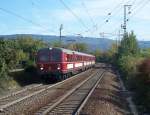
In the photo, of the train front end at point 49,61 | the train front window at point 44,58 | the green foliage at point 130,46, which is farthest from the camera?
the green foliage at point 130,46

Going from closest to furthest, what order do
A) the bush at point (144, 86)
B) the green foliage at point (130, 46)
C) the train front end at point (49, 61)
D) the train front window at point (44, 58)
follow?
the bush at point (144, 86), the train front end at point (49, 61), the train front window at point (44, 58), the green foliage at point (130, 46)

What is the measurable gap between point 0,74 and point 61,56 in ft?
34.2

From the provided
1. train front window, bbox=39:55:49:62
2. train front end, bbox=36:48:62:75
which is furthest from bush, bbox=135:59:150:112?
train front window, bbox=39:55:49:62

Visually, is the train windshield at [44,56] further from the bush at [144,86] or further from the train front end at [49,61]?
the bush at [144,86]

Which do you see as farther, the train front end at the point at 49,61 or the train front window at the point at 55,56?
the train front window at the point at 55,56

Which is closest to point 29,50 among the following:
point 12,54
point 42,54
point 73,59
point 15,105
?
point 73,59

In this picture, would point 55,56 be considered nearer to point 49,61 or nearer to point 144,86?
point 49,61

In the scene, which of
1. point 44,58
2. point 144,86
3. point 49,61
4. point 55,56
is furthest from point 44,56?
point 144,86

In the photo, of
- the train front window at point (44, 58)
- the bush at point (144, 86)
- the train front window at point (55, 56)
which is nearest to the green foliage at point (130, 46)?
the train front window at point (55, 56)

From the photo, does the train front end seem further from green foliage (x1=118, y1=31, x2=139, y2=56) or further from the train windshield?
green foliage (x1=118, y1=31, x2=139, y2=56)

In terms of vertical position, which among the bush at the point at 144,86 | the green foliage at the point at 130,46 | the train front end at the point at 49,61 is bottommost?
the bush at the point at 144,86

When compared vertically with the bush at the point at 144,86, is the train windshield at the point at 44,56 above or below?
above

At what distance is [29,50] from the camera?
2586 inches

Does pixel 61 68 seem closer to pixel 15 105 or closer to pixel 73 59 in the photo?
pixel 73 59
